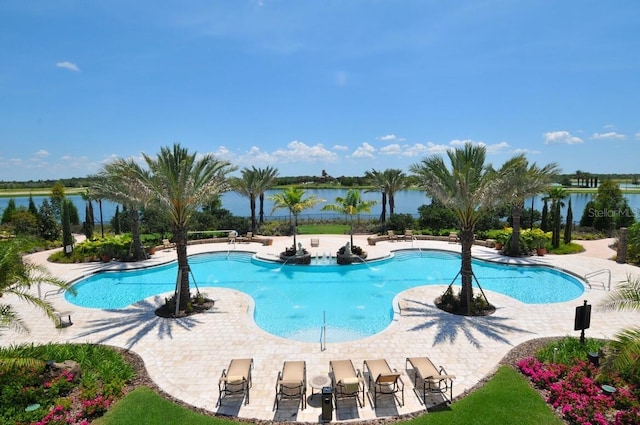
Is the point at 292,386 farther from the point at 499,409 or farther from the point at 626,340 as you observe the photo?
the point at 626,340

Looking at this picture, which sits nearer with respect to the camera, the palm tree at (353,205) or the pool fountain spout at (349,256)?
the pool fountain spout at (349,256)

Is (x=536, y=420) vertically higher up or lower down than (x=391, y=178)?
lower down

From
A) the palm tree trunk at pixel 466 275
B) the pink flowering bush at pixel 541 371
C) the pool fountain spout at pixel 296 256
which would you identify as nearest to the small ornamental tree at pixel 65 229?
the pool fountain spout at pixel 296 256

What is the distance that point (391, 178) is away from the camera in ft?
110

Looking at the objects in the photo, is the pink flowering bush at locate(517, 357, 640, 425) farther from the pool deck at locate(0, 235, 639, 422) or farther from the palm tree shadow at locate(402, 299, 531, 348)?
the palm tree shadow at locate(402, 299, 531, 348)

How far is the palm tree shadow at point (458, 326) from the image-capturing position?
11.8 metres

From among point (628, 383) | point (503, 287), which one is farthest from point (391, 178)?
point (628, 383)

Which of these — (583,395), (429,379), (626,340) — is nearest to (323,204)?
(429,379)

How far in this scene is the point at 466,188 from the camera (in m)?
13.6

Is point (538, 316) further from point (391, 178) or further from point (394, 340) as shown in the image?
point (391, 178)

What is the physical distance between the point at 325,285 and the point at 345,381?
10.8 metres

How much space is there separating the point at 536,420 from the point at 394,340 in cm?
443

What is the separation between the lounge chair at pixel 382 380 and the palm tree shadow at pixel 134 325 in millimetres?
6873

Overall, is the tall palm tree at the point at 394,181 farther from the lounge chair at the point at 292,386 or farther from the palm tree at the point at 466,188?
the lounge chair at the point at 292,386
